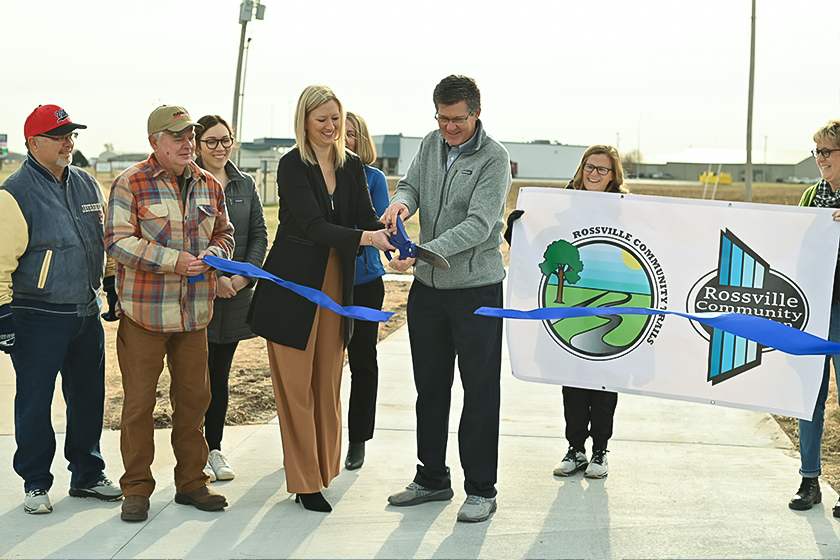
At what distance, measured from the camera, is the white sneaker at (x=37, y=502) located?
403 cm

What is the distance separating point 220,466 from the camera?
15.3ft

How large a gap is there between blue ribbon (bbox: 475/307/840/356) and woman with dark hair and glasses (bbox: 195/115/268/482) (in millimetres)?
1528

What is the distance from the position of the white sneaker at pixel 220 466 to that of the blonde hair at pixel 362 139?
1.99m

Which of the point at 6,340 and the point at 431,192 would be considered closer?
the point at 6,340

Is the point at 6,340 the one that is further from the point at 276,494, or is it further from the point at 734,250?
the point at 734,250

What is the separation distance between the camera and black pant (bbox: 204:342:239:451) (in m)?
4.85

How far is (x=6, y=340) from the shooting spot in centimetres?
392

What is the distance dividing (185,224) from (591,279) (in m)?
2.28

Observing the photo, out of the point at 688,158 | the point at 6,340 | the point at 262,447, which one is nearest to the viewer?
the point at 6,340

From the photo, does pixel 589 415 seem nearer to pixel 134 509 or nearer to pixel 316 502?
pixel 316 502

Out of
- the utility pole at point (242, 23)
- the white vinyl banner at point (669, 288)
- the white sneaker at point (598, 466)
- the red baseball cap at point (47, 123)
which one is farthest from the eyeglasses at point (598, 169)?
the utility pole at point (242, 23)

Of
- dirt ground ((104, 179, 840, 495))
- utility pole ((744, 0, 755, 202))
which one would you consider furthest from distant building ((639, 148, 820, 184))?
dirt ground ((104, 179, 840, 495))

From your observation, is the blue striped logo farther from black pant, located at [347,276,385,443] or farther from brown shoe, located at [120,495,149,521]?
brown shoe, located at [120,495,149,521]

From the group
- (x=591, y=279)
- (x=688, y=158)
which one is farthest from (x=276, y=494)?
(x=688, y=158)
